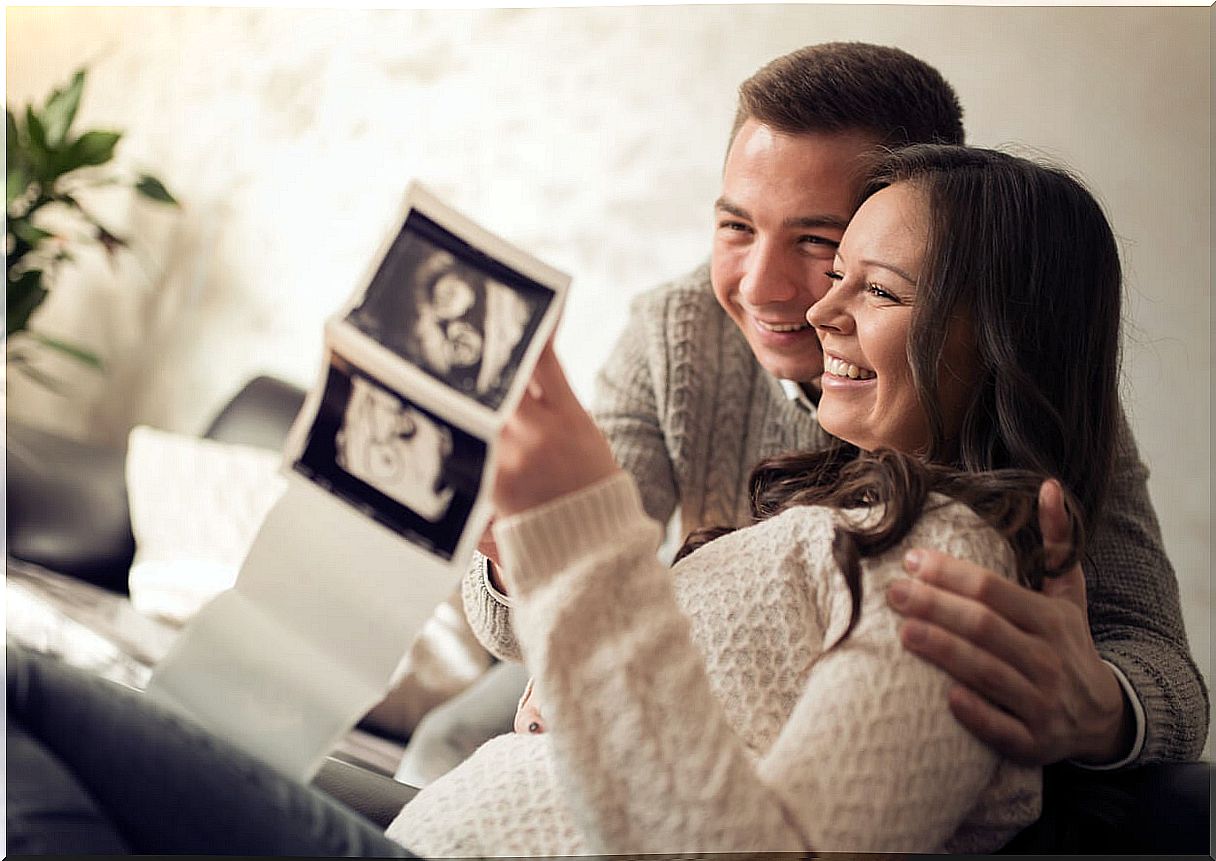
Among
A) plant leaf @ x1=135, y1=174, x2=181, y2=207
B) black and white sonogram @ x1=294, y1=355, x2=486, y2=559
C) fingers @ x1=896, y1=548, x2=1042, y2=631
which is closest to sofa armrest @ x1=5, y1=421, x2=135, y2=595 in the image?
plant leaf @ x1=135, y1=174, x2=181, y2=207

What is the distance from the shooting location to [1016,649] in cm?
84

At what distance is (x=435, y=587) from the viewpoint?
840 millimetres

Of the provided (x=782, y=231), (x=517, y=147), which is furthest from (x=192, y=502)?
(x=782, y=231)

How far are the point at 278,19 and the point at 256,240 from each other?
1.01 ft

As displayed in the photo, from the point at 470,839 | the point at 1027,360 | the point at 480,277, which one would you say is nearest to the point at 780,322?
the point at 1027,360

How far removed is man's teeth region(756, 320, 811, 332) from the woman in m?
0.16

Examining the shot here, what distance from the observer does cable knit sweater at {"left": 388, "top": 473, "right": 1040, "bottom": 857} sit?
2.33 feet

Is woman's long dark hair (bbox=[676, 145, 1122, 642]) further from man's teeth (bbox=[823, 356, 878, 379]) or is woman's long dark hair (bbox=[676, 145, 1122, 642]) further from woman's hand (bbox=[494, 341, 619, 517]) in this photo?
woman's hand (bbox=[494, 341, 619, 517])

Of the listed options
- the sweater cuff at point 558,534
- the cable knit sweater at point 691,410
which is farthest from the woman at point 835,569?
the cable knit sweater at point 691,410

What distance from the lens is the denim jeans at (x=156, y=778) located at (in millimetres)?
817

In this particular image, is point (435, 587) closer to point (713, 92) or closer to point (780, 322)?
point (780, 322)

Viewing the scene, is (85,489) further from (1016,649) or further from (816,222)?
(1016,649)

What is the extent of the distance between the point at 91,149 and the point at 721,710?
140 cm

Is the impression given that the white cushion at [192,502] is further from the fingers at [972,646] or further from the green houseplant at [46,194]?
the fingers at [972,646]
